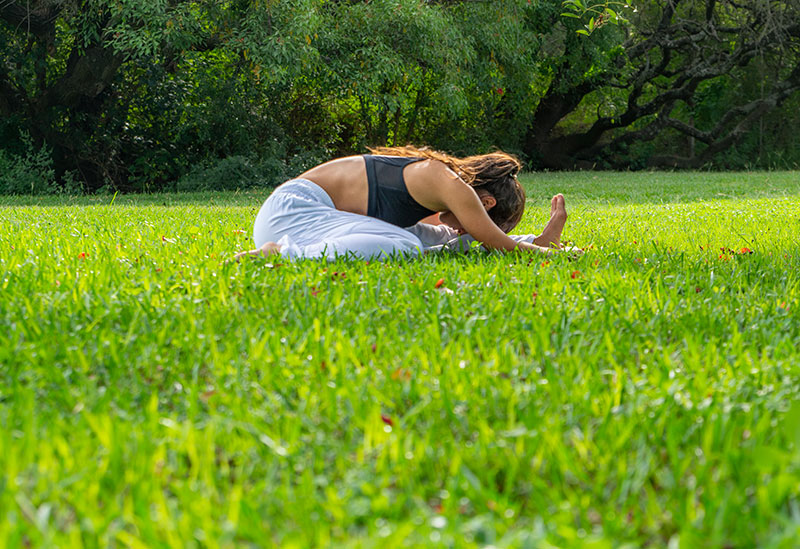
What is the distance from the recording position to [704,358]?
7.06 ft

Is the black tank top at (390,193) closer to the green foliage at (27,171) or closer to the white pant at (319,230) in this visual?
the white pant at (319,230)

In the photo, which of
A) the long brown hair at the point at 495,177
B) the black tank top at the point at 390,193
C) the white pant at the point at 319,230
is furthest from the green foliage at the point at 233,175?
the long brown hair at the point at 495,177

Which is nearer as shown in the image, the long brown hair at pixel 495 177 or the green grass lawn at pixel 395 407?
the green grass lawn at pixel 395 407

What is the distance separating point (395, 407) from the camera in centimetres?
182

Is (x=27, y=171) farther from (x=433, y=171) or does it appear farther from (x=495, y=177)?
(x=495, y=177)

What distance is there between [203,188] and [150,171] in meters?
1.72

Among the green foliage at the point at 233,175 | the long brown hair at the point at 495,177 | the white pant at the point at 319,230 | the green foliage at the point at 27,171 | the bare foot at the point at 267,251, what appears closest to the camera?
the bare foot at the point at 267,251

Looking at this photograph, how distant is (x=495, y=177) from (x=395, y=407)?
278cm

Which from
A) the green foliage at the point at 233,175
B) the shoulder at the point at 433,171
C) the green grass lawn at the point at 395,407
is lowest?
the green grass lawn at the point at 395,407

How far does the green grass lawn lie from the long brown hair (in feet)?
3.32

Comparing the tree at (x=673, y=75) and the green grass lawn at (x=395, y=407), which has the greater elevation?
the tree at (x=673, y=75)

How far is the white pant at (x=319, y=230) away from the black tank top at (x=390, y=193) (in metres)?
0.14

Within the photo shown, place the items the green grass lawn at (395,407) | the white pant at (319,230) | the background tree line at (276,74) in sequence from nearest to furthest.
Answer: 1. the green grass lawn at (395,407)
2. the white pant at (319,230)
3. the background tree line at (276,74)

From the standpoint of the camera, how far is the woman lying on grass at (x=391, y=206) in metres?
4.07
